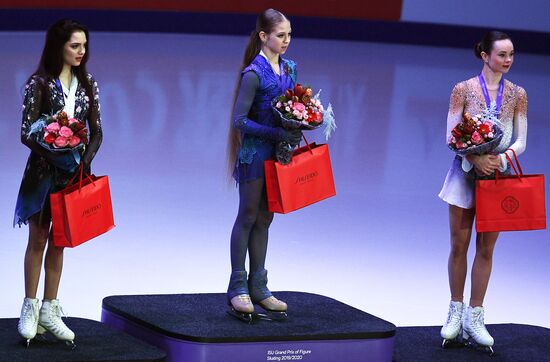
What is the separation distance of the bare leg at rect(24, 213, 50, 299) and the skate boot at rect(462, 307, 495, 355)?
2.09m

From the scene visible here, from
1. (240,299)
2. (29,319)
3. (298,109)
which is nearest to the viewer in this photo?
(29,319)

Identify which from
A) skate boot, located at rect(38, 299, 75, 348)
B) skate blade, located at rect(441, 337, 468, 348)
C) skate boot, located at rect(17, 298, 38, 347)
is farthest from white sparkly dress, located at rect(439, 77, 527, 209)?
skate boot, located at rect(17, 298, 38, 347)

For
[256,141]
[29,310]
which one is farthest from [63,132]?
[256,141]

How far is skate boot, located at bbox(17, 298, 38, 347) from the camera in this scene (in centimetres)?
532

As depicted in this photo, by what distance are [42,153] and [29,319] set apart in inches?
29.5

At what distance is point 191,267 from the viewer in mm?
7746

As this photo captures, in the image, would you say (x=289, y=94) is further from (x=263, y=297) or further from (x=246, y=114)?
(x=263, y=297)

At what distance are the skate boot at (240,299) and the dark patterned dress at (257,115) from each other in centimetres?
47

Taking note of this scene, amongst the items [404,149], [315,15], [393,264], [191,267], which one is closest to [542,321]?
[393,264]

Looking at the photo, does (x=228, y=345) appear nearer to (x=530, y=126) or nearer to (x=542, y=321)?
(x=542, y=321)

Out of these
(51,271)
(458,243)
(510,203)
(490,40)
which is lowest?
(51,271)

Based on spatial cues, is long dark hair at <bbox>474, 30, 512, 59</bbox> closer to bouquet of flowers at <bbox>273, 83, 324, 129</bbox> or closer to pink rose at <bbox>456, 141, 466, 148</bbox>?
pink rose at <bbox>456, 141, 466, 148</bbox>

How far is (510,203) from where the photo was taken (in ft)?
18.9

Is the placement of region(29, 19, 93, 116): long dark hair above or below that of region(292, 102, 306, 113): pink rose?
above
